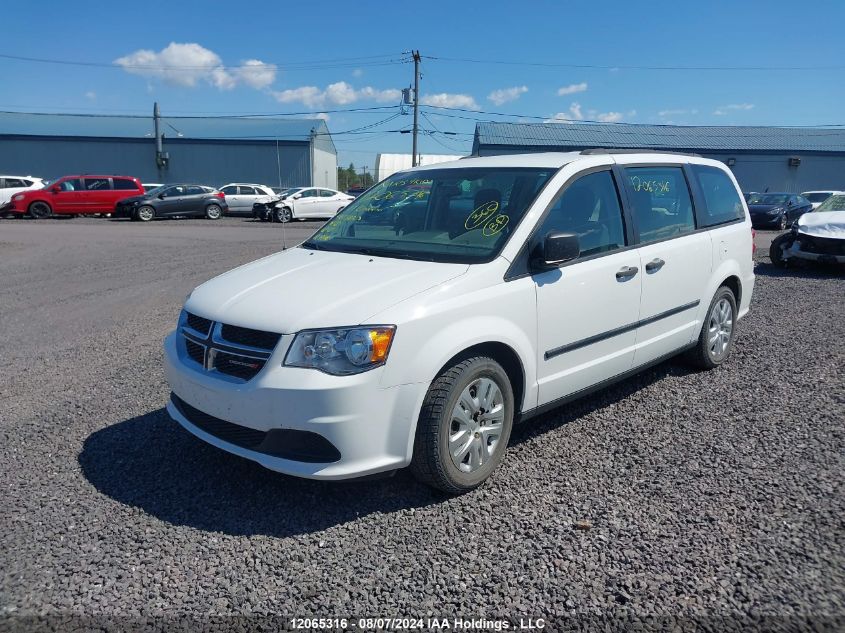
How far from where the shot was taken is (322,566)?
289 centimetres

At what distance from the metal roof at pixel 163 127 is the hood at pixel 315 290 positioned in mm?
45672

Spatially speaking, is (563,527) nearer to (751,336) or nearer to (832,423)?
(832,423)

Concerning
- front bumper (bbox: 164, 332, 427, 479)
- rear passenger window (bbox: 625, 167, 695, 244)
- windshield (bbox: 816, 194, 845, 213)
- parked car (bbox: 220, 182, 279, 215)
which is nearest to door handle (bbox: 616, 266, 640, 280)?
rear passenger window (bbox: 625, 167, 695, 244)

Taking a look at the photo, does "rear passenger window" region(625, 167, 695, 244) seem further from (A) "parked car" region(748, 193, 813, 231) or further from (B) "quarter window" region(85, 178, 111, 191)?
(B) "quarter window" region(85, 178, 111, 191)

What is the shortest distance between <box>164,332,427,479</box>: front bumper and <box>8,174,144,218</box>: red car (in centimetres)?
2933

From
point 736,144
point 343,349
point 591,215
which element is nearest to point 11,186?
point 591,215

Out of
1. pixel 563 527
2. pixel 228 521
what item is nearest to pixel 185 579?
pixel 228 521

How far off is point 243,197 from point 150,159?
20.4m

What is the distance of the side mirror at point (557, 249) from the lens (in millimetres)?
3631

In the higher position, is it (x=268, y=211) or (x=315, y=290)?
(x=315, y=290)

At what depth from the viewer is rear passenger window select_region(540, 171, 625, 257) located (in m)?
4.03

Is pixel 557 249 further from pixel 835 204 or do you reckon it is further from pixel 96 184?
pixel 96 184

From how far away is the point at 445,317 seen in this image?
10.7 feet

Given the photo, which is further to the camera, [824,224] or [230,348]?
[824,224]
